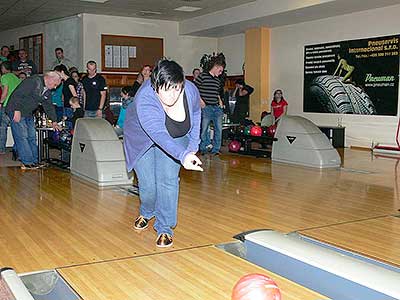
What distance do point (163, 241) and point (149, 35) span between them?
27.7 ft

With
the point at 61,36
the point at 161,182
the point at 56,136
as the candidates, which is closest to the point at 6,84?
the point at 56,136

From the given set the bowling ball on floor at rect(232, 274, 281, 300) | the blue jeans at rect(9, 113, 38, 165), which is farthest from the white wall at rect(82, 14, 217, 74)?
the bowling ball on floor at rect(232, 274, 281, 300)

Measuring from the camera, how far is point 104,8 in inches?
375

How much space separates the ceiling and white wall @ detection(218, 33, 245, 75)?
122 cm

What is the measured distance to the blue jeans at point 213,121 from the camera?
6.94m

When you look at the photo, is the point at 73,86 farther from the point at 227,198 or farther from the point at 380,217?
the point at 380,217

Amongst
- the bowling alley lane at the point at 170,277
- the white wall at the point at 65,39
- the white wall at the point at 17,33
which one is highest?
the white wall at the point at 17,33

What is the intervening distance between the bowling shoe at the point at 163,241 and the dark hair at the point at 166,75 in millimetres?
874

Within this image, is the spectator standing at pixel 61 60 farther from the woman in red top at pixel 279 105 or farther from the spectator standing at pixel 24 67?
the woman in red top at pixel 279 105

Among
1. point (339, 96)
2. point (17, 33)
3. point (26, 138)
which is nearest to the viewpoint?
point (26, 138)

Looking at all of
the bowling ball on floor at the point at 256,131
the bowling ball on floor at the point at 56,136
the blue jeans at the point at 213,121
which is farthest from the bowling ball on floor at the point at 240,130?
the bowling ball on floor at the point at 56,136

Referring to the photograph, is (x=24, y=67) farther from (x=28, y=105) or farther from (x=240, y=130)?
(x=240, y=130)

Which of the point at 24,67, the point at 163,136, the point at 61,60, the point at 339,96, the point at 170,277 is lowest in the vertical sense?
the point at 170,277

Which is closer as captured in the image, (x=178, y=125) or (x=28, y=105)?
(x=178, y=125)
